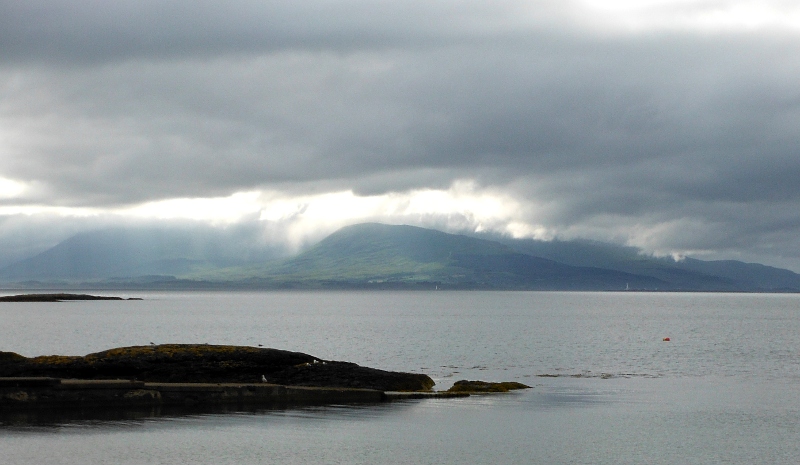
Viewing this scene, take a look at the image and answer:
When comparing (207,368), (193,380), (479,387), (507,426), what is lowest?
(507,426)

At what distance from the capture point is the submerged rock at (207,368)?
53312 mm

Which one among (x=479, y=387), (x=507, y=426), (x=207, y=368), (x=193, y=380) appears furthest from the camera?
(x=479, y=387)

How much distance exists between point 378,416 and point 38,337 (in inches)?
3684

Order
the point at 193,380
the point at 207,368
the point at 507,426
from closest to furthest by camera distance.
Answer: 1. the point at 507,426
2. the point at 193,380
3. the point at 207,368

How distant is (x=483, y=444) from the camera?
128 feet

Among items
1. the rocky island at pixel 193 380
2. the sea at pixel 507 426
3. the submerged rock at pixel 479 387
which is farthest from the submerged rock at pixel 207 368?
the sea at pixel 507 426

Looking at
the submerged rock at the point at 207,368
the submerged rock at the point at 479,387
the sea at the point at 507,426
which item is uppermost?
the submerged rock at the point at 207,368

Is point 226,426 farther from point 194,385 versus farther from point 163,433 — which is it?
point 194,385

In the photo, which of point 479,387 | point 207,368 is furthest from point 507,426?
point 207,368

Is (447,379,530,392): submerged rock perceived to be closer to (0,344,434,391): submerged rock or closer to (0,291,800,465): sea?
(0,291,800,465): sea

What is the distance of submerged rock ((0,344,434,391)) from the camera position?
53312 mm

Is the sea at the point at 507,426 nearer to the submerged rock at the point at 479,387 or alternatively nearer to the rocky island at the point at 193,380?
the submerged rock at the point at 479,387

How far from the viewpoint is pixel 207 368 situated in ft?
181

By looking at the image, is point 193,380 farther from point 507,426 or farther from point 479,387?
point 507,426
